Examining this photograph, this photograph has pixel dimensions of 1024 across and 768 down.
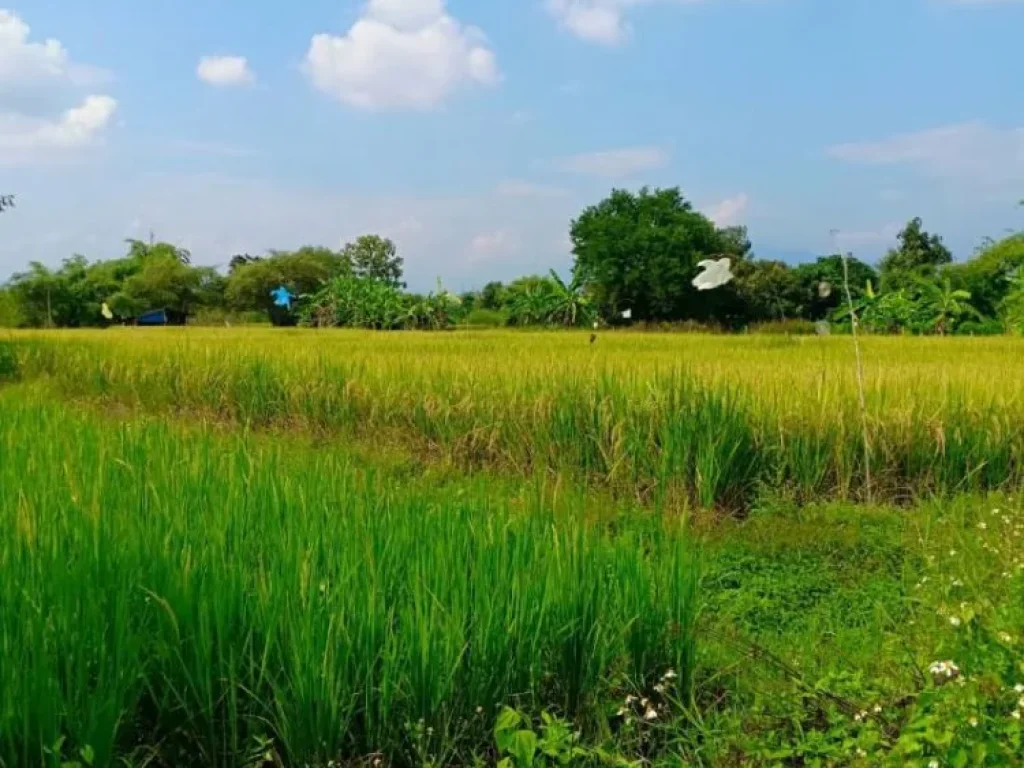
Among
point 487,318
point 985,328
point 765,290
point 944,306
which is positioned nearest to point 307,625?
point 944,306

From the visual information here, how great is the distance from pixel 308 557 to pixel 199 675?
1.21ft

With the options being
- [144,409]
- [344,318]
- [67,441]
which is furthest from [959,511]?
[344,318]

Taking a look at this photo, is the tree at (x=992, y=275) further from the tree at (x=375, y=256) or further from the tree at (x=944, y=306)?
the tree at (x=375, y=256)

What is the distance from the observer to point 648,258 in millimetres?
25766

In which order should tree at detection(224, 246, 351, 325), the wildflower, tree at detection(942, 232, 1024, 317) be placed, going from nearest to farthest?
the wildflower < tree at detection(942, 232, 1024, 317) < tree at detection(224, 246, 351, 325)

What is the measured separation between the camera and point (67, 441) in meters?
3.74

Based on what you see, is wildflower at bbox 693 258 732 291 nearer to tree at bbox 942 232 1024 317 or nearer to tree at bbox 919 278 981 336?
tree at bbox 919 278 981 336

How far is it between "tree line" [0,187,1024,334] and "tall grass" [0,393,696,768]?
16.9 m

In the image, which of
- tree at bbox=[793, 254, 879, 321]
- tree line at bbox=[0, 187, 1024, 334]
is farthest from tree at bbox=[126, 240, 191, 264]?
tree at bbox=[793, 254, 879, 321]

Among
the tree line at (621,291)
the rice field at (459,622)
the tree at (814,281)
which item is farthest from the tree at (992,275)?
the rice field at (459,622)

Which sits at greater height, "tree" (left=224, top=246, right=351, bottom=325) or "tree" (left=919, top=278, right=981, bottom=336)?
"tree" (left=224, top=246, right=351, bottom=325)

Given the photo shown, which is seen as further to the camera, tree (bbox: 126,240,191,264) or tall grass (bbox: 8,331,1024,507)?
tree (bbox: 126,240,191,264)

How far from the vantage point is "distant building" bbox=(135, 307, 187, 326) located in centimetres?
3119

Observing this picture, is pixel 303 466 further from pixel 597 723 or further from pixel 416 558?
pixel 597 723
